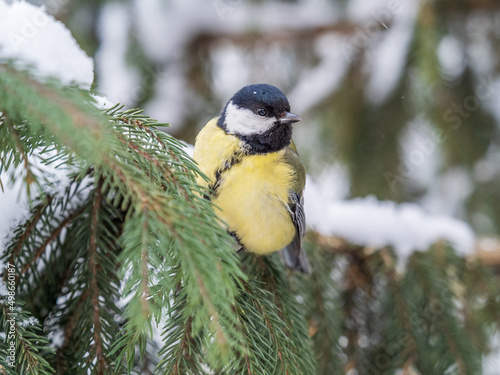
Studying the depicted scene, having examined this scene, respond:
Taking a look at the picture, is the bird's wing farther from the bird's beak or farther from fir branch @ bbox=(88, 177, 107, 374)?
fir branch @ bbox=(88, 177, 107, 374)

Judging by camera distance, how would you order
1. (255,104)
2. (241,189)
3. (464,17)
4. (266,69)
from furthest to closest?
(266,69) → (464,17) → (255,104) → (241,189)

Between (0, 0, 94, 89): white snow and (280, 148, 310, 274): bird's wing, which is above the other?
(0, 0, 94, 89): white snow

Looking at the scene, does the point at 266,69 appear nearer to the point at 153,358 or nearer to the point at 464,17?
the point at 464,17

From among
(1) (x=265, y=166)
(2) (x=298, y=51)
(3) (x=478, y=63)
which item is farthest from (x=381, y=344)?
(2) (x=298, y=51)

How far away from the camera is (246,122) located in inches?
50.5

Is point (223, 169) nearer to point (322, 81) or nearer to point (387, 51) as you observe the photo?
point (322, 81)

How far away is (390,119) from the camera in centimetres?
218

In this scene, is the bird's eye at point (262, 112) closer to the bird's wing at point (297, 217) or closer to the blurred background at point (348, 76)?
the bird's wing at point (297, 217)

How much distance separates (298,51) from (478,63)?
2.96 feet

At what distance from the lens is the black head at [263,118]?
1.26 meters

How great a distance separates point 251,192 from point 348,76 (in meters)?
1.41

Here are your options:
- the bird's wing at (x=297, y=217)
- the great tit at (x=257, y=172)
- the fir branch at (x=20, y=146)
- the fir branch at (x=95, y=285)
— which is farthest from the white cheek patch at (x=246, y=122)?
the fir branch at (x=20, y=146)

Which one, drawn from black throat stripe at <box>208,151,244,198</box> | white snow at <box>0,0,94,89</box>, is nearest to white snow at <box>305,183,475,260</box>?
black throat stripe at <box>208,151,244,198</box>

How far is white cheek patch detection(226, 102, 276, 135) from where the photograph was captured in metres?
1.26
